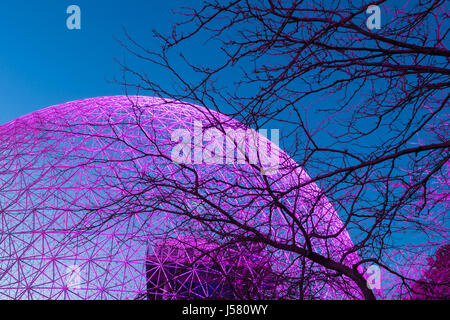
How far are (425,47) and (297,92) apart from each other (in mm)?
1086

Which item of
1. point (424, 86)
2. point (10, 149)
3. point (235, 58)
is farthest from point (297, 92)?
point (10, 149)

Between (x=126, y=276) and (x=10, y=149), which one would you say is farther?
(x=10, y=149)

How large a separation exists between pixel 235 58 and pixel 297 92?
591 mm

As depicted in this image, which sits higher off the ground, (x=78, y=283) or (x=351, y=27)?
(x=351, y=27)

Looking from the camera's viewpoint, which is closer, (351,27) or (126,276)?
(351,27)

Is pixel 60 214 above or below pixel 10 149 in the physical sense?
below

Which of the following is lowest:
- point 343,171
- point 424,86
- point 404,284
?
point 404,284

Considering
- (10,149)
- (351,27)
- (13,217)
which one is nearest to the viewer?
(351,27)

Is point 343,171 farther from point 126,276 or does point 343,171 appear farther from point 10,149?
point 10,149

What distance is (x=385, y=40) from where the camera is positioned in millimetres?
3469

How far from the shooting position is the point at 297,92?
364 centimetres

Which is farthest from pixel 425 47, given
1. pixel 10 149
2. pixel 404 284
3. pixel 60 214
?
pixel 10 149

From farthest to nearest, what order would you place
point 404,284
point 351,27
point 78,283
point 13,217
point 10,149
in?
1. point 10,149
2. point 13,217
3. point 78,283
4. point 404,284
5. point 351,27

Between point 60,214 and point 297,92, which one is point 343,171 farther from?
point 60,214
